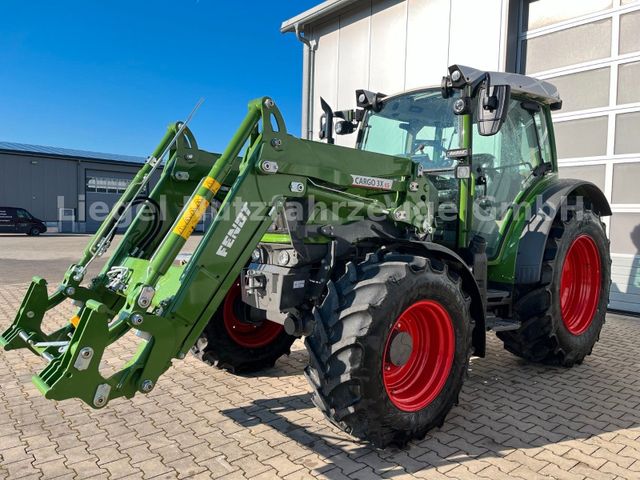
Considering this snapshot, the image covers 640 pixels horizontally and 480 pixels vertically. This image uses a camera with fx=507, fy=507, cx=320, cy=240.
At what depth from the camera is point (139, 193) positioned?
391cm

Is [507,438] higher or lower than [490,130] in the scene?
lower

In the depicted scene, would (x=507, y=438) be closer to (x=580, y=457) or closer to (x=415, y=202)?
(x=580, y=457)

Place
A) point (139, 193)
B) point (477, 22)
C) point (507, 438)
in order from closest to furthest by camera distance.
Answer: point (507, 438) → point (139, 193) → point (477, 22)

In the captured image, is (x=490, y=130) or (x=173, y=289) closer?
(x=173, y=289)

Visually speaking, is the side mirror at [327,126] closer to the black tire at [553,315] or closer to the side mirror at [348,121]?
the side mirror at [348,121]


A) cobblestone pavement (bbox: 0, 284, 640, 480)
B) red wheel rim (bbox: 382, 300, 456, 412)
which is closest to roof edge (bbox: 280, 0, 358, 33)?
cobblestone pavement (bbox: 0, 284, 640, 480)

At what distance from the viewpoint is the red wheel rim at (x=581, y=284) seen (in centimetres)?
506

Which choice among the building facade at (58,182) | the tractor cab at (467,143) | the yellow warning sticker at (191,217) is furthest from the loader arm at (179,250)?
the building facade at (58,182)

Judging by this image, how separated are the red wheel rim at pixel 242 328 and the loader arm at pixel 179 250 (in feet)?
2.67

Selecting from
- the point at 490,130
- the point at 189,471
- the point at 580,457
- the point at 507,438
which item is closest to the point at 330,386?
the point at 189,471

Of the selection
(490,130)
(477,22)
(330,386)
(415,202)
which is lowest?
(330,386)

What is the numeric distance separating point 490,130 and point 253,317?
2.39 meters

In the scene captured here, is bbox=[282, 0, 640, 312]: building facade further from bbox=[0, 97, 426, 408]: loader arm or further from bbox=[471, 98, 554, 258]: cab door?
bbox=[0, 97, 426, 408]: loader arm

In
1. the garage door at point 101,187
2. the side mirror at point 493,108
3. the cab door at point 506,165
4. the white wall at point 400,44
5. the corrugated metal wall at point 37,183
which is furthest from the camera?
the garage door at point 101,187
